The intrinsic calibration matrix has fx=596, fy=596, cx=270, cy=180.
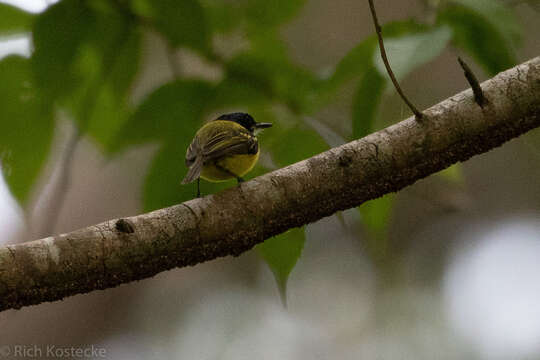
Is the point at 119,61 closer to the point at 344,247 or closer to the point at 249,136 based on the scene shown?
the point at 249,136

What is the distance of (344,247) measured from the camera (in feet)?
26.3

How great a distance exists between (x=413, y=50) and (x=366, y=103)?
23 centimetres

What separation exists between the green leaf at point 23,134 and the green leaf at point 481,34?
1.30 metres

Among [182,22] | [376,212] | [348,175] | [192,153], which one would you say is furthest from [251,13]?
[376,212]

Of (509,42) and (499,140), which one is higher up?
(509,42)

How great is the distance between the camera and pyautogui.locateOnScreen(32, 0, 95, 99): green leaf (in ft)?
6.03

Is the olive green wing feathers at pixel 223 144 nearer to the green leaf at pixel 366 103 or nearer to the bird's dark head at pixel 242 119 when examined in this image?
the bird's dark head at pixel 242 119

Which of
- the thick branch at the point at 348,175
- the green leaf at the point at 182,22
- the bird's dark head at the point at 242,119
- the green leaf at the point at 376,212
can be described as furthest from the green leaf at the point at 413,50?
the bird's dark head at the point at 242,119

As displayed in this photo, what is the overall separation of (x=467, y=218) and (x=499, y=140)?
5846 millimetres

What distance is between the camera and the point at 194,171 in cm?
216

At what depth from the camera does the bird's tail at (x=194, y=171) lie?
199cm

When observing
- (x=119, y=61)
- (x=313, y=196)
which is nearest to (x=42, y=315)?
(x=119, y=61)

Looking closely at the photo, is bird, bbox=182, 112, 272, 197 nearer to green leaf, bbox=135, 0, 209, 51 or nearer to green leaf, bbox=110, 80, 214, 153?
green leaf, bbox=110, 80, 214, 153

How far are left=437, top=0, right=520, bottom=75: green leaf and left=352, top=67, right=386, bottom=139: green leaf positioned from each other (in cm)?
32
